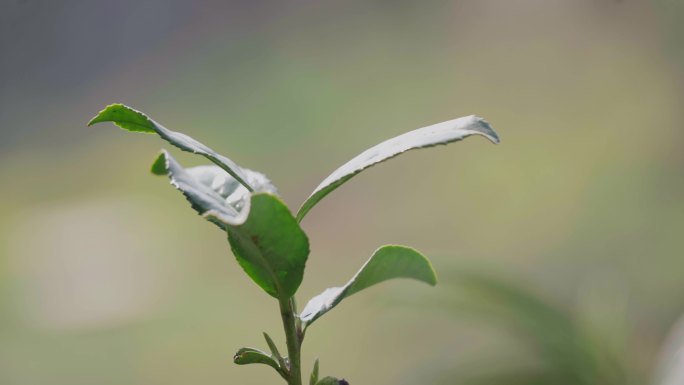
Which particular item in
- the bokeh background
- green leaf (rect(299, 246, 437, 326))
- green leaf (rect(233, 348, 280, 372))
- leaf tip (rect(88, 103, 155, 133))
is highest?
the bokeh background

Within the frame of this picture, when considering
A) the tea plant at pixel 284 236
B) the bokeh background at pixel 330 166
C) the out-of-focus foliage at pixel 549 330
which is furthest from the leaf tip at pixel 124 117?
the bokeh background at pixel 330 166

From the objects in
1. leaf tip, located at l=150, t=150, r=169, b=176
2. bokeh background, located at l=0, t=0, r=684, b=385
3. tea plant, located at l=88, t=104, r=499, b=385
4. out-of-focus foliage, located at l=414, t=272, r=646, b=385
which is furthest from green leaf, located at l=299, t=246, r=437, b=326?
bokeh background, located at l=0, t=0, r=684, b=385

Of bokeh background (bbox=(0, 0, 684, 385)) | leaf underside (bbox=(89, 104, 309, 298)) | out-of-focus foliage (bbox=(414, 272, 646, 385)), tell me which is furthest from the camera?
bokeh background (bbox=(0, 0, 684, 385))

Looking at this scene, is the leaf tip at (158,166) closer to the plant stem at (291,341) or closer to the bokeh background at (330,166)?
the plant stem at (291,341)

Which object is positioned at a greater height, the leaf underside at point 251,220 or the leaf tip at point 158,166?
the leaf tip at point 158,166

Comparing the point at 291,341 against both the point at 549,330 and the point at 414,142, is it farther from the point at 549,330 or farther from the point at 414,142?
the point at 549,330

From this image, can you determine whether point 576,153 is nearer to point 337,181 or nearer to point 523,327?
point 523,327

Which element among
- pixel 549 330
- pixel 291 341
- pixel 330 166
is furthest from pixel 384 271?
pixel 330 166

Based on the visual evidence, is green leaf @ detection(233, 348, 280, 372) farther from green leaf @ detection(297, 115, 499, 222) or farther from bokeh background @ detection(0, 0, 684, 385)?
bokeh background @ detection(0, 0, 684, 385)
